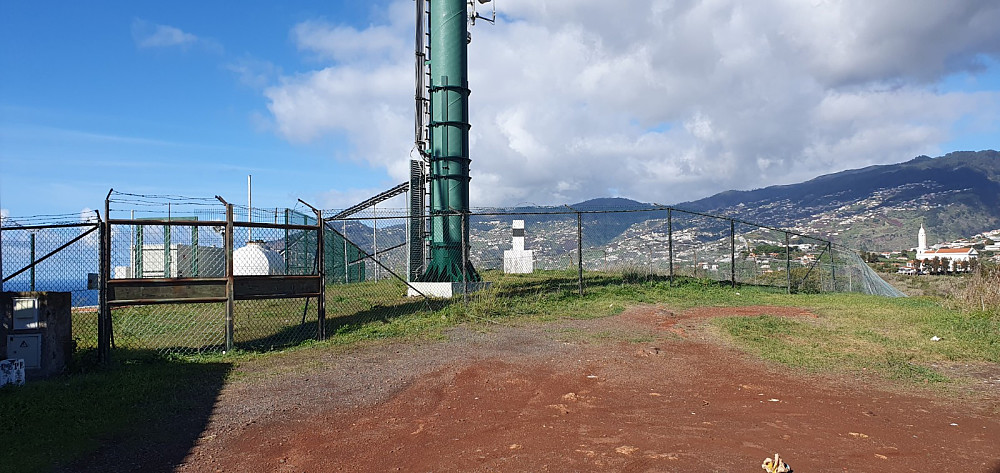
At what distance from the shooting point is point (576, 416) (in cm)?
630

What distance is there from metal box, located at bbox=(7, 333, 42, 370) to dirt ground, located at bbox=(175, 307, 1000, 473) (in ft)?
8.42

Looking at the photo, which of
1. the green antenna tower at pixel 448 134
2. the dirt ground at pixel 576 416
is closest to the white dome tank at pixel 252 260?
the green antenna tower at pixel 448 134

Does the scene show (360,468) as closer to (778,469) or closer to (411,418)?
(411,418)

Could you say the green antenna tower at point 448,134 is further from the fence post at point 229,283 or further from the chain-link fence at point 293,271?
the fence post at point 229,283

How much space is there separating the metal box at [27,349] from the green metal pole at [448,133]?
1135 cm

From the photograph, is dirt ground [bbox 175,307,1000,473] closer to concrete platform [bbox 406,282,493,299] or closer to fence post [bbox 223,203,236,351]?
fence post [bbox 223,203,236,351]

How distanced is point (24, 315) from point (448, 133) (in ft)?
41.0

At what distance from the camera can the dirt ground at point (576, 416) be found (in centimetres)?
504

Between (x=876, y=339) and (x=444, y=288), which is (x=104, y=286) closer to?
(x=444, y=288)

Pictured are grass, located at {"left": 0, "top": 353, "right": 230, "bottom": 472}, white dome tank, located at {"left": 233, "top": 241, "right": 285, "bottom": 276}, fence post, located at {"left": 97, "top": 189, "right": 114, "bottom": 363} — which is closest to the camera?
grass, located at {"left": 0, "top": 353, "right": 230, "bottom": 472}

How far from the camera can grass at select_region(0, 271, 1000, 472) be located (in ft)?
20.0

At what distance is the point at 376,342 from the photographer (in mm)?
10852

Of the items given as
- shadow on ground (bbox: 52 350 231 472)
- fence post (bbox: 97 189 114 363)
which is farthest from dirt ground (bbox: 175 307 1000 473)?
fence post (bbox: 97 189 114 363)

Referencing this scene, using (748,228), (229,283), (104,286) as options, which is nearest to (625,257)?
(748,228)
